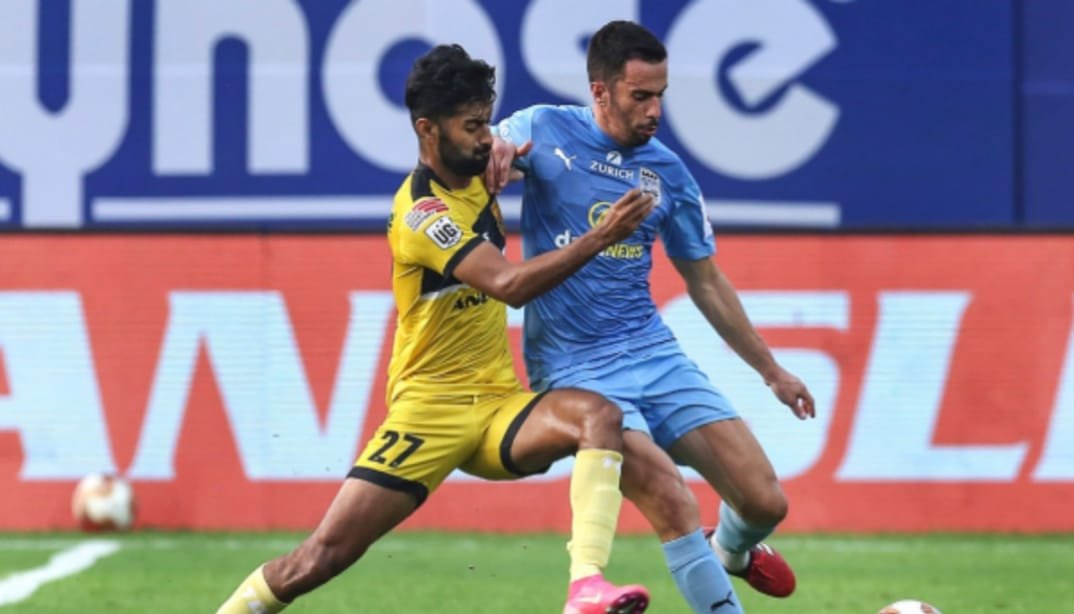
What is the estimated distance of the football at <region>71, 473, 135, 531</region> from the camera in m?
11.9

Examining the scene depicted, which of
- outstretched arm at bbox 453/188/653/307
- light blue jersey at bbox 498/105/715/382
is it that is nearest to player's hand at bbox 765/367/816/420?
light blue jersey at bbox 498/105/715/382

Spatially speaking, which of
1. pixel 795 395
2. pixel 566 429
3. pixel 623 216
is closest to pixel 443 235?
pixel 623 216

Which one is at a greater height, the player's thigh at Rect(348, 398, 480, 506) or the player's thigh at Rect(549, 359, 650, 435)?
the player's thigh at Rect(549, 359, 650, 435)

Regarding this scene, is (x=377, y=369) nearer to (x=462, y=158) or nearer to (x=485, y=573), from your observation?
(x=485, y=573)

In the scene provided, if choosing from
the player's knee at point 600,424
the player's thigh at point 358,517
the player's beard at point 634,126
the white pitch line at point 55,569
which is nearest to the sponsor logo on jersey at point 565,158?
the player's beard at point 634,126

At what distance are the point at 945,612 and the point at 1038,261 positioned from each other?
3699 millimetres

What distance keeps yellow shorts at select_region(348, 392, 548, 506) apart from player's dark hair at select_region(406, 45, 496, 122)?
100cm

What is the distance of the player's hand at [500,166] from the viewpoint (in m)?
7.17

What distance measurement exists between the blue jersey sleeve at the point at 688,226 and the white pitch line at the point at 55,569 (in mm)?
3634

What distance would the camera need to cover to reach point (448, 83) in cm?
698

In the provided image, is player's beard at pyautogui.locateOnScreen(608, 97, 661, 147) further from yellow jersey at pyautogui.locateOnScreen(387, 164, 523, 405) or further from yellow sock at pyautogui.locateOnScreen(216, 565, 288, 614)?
yellow sock at pyautogui.locateOnScreen(216, 565, 288, 614)

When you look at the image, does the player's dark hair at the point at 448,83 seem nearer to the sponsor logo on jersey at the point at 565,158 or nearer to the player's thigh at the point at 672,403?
the sponsor logo on jersey at the point at 565,158

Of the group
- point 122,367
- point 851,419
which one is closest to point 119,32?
point 122,367

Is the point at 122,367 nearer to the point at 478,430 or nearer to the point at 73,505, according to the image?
the point at 73,505
